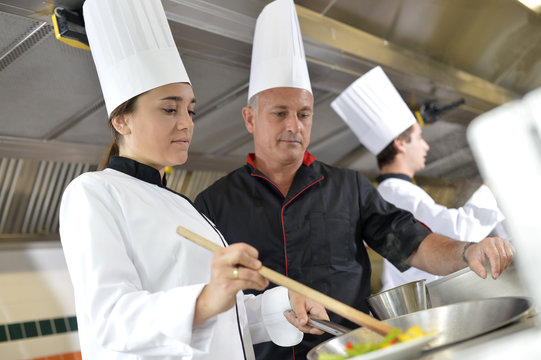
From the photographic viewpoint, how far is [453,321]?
3.00 feet

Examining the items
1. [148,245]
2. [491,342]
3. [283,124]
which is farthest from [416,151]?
[491,342]

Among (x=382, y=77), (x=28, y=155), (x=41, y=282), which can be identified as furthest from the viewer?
(x=41, y=282)

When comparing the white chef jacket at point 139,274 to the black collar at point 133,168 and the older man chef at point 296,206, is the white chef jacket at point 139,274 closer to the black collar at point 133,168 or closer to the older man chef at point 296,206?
the black collar at point 133,168

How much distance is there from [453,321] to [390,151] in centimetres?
178

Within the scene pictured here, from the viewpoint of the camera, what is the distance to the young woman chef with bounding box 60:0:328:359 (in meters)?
0.97

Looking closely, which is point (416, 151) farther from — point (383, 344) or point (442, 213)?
point (383, 344)

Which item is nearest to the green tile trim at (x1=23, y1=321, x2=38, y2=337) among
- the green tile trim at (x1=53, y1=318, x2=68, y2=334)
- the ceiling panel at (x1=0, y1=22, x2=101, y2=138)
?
the green tile trim at (x1=53, y1=318, x2=68, y2=334)

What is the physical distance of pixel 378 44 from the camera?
7.32ft

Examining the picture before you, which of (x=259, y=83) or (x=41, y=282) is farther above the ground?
(x=259, y=83)

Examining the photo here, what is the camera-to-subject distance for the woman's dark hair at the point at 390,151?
103 inches

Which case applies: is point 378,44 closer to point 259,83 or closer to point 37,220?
point 259,83

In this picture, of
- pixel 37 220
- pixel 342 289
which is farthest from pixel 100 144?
pixel 342 289

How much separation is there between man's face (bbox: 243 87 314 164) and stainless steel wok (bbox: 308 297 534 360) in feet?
3.31

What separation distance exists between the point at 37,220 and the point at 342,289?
146 centimetres
